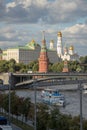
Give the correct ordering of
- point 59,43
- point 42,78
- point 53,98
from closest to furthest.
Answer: point 53,98 → point 42,78 → point 59,43

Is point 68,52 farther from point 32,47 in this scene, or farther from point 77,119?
point 77,119

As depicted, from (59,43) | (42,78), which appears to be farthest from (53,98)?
(59,43)

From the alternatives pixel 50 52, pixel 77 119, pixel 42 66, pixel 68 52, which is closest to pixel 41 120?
pixel 77 119

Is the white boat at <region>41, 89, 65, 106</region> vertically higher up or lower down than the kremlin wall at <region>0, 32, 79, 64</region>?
lower down

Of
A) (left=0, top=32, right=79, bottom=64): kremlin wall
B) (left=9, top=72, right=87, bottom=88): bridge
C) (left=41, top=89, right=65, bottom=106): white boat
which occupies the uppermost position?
(left=0, top=32, right=79, bottom=64): kremlin wall

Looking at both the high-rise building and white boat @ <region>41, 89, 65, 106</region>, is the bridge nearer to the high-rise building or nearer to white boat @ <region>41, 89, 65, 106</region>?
white boat @ <region>41, 89, 65, 106</region>

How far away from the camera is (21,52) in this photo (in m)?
145

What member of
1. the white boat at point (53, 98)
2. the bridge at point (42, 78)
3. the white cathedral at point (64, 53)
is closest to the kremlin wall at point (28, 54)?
the white cathedral at point (64, 53)

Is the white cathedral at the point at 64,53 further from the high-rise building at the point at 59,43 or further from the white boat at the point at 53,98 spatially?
the white boat at the point at 53,98

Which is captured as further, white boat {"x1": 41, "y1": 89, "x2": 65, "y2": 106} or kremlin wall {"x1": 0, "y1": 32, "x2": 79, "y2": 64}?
kremlin wall {"x1": 0, "y1": 32, "x2": 79, "y2": 64}

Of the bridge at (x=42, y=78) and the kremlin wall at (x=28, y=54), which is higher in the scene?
the kremlin wall at (x=28, y=54)

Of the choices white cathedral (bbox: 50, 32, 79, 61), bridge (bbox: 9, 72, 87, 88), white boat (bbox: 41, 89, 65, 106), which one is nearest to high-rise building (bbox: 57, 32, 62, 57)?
white cathedral (bbox: 50, 32, 79, 61)

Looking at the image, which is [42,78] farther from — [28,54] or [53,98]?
[28,54]

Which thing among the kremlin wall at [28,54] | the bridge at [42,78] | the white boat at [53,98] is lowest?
the white boat at [53,98]
